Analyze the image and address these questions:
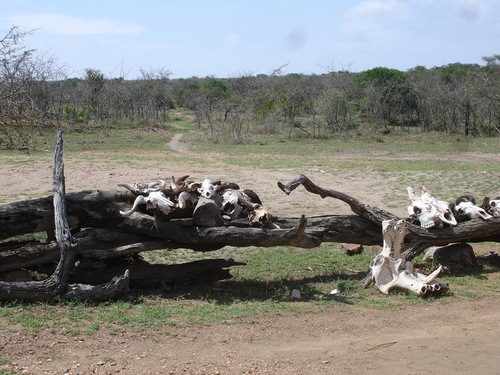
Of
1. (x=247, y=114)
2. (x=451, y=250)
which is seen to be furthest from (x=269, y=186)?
(x=247, y=114)

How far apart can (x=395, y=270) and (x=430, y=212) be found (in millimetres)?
1069

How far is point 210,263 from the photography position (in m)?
6.71

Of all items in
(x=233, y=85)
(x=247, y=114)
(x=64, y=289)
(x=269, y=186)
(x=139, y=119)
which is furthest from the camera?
(x=233, y=85)

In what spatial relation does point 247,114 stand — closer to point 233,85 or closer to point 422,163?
point 422,163

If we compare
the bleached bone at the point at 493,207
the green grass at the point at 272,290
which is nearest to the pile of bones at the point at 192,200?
the green grass at the point at 272,290

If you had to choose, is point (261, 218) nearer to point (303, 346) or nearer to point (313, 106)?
point (303, 346)

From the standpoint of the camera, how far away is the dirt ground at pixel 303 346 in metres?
4.65

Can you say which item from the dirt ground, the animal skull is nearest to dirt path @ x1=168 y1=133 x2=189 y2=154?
the animal skull

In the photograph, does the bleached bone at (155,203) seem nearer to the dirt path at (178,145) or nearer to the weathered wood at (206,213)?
the weathered wood at (206,213)

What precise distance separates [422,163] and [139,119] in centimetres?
2074

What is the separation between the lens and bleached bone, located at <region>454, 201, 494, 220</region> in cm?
756

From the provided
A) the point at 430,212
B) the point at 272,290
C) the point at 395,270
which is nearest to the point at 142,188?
the point at 272,290

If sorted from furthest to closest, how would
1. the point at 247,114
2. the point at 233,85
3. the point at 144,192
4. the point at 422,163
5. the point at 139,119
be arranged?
1. the point at 233,85
2. the point at 139,119
3. the point at 247,114
4. the point at 422,163
5. the point at 144,192

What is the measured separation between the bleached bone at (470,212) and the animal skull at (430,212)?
8.3 inches
